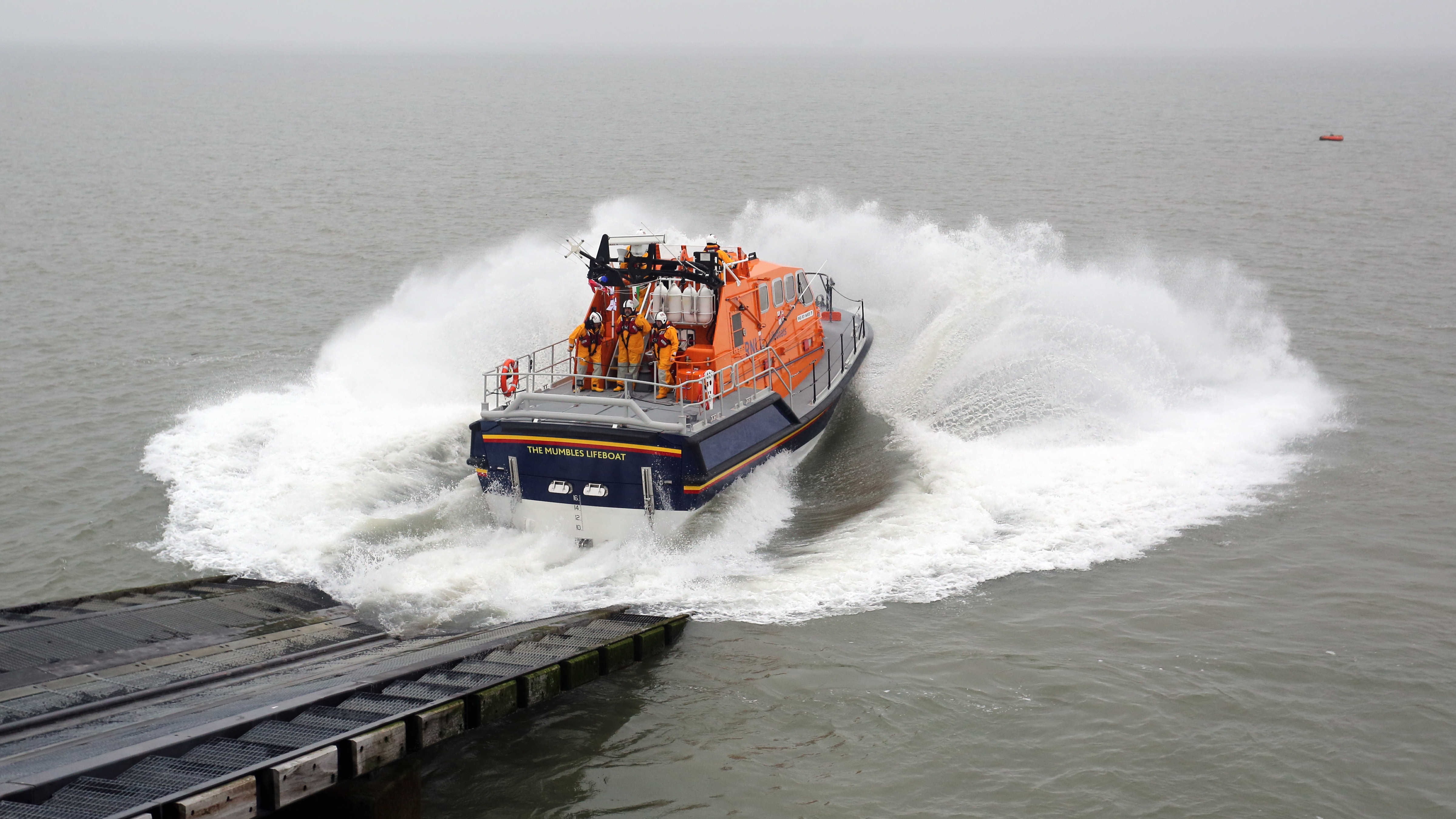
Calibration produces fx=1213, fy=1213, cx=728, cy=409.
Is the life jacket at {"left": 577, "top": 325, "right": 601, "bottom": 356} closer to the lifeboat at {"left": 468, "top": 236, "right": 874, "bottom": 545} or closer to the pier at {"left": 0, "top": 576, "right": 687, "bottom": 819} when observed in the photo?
the lifeboat at {"left": 468, "top": 236, "right": 874, "bottom": 545}

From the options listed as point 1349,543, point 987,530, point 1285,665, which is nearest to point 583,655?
point 987,530

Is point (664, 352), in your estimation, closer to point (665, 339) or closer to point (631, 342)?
point (665, 339)

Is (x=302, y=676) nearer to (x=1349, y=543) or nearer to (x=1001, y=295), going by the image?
(x=1349, y=543)

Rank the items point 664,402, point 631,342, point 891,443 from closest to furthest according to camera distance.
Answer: point 664,402, point 631,342, point 891,443

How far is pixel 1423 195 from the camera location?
36.9 metres

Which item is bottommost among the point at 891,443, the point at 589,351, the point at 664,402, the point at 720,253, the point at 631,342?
the point at 891,443

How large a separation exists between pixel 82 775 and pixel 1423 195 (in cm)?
3972

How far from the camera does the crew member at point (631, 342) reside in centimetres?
1516

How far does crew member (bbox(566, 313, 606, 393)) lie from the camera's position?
1522cm

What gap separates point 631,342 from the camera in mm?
15188

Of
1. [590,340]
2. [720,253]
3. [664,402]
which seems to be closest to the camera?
[664,402]

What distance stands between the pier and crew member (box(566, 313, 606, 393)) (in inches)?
160

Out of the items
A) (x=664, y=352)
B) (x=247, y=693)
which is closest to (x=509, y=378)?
(x=664, y=352)

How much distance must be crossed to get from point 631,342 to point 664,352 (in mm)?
682
